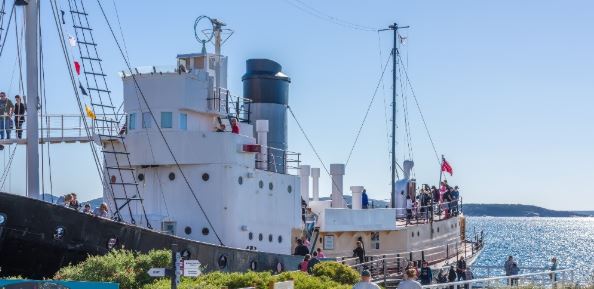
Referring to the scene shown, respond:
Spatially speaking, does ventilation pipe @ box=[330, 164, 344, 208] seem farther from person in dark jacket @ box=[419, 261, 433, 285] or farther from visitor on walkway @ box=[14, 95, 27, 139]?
visitor on walkway @ box=[14, 95, 27, 139]

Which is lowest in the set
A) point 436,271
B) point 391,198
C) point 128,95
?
point 436,271

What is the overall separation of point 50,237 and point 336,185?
16239 millimetres

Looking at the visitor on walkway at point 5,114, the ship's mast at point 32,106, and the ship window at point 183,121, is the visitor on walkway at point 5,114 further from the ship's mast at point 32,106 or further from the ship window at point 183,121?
the ship window at point 183,121

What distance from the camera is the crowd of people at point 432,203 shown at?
37.3 m

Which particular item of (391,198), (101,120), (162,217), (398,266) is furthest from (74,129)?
(391,198)

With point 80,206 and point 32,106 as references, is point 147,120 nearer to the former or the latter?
point 80,206

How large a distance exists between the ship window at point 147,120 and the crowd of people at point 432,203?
13.4 metres

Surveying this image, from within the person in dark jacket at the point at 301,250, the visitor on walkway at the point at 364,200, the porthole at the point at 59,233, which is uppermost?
the visitor on walkway at the point at 364,200

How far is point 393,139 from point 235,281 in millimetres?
25365

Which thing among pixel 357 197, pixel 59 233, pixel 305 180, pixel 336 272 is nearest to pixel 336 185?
pixel 357 197

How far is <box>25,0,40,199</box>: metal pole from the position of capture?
19953 millimetres

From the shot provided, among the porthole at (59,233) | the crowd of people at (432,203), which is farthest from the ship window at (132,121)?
the crowd of people at (432,203)

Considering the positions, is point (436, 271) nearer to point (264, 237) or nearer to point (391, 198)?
point (391, 198)

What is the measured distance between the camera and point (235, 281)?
18.0 metres
